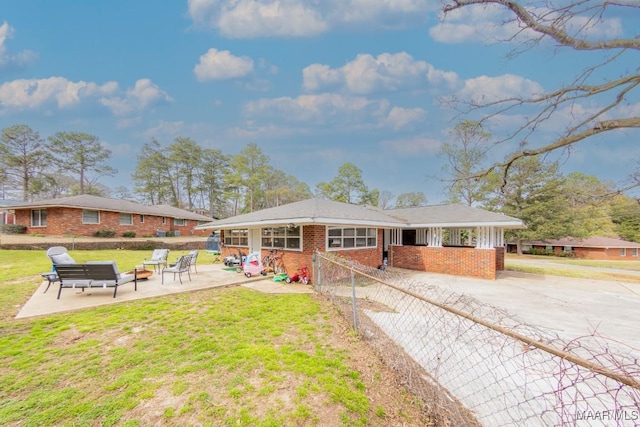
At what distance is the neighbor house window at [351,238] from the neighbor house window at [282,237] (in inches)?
50.4

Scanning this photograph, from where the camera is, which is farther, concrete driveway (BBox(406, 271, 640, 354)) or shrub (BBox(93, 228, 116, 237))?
shrub (BBox(93, 228, 116, 237))

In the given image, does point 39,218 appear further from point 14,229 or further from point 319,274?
point 319,274

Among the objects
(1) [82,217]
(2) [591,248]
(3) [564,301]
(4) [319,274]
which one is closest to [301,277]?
(4) [319,274]

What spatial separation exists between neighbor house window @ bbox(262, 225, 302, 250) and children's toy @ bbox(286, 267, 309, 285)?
Result: 0.97 m

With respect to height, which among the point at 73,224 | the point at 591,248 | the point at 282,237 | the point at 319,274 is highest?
the point at 73,224

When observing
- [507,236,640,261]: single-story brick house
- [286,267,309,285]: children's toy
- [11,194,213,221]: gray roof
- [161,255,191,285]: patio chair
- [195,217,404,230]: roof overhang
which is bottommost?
[507,236,640,261]: single-story brick house

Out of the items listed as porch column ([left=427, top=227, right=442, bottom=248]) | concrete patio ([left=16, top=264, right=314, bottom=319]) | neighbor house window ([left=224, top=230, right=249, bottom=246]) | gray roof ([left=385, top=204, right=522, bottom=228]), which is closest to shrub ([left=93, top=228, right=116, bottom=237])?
neighbor house window ([left=224, top=230, right=249, bottom=246])

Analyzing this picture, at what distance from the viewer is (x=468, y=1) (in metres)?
5.11

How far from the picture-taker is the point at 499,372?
386cm

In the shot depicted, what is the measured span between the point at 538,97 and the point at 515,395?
5.59 meters

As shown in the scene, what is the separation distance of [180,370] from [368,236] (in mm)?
9760

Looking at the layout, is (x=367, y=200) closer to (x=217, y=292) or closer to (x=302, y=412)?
(x=217, y=292)

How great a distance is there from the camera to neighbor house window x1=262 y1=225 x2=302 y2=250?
33.9 ft

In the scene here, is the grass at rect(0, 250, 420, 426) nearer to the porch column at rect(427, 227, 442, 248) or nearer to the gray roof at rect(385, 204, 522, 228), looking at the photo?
the gray roof at rect(385, 204, 522, 228)
